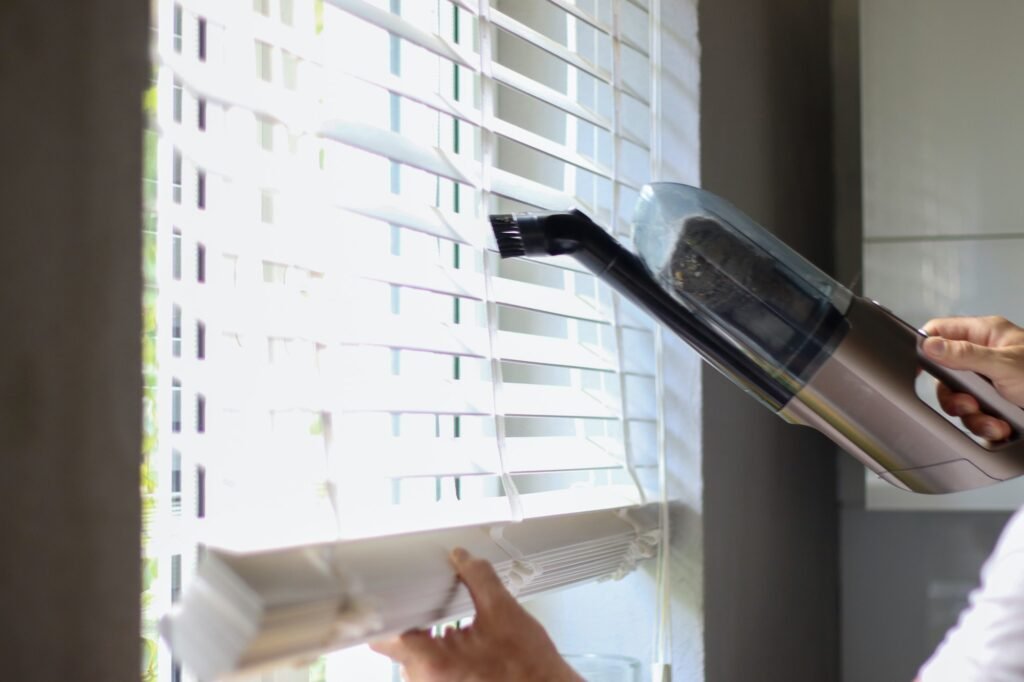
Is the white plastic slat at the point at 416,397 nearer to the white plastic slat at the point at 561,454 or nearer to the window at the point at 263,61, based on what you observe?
the white plastic slat at the point at 561,454

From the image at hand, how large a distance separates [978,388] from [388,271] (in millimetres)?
→ 536

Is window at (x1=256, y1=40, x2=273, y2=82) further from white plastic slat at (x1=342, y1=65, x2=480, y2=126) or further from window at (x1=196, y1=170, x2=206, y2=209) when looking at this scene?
white plastic slat at (x1=342, y1=65, x2=480, y2=126)

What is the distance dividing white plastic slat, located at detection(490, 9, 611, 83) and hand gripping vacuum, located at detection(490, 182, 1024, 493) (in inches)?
6.9

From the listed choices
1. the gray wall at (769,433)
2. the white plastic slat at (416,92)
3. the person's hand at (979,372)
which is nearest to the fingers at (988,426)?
the person's hand at (979,372)

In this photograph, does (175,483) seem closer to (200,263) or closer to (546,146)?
(200,263)

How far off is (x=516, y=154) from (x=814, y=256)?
668 mm

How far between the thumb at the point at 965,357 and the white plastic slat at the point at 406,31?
45 centimetres

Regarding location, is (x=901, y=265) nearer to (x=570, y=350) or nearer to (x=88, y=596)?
(x=570, y=350)

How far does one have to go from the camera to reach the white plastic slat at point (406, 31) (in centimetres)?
80

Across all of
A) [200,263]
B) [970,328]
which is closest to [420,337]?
[200,263]

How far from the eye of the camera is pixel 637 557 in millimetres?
1144

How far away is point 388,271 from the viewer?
0.81 meters

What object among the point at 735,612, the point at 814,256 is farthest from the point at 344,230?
the point at 814,256

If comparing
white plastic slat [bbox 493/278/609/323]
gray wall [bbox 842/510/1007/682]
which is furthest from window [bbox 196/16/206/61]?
gray wall [bbox 842/510/1007/682]
